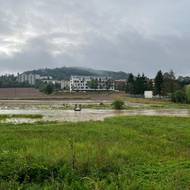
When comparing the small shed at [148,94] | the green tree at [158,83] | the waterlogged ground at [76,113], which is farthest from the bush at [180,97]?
the waterlogged ground at [76,113]

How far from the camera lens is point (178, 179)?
33.4 ft

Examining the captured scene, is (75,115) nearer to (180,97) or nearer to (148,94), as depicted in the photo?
(180,97)

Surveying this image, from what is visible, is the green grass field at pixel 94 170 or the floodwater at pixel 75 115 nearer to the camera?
the green grass field at pixel 94 170

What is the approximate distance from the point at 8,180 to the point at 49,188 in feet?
4.75

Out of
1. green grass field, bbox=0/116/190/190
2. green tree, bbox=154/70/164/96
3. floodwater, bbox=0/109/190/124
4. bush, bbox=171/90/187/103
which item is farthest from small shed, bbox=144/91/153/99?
green grass field, bbox=0/116/190/190

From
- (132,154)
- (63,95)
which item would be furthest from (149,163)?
(63,95)

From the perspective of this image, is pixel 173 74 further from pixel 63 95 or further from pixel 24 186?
pixel 24 186

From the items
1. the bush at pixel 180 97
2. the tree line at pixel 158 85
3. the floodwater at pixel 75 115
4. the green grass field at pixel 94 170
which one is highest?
the tree line at pixel 158 85

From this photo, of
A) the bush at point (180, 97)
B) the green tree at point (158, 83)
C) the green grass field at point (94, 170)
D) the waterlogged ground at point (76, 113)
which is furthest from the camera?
the green tree at point (158, 83)

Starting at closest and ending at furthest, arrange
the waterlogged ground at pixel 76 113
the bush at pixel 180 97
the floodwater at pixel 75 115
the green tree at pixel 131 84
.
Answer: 1. the floodwater at pixel 75 115
2. the waterlogged ground at pixel 76 113
3. the bush at pixel 180 97
4. the green tree at pixel 131 84

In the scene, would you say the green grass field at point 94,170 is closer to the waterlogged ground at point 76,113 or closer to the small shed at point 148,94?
the waterlogged ground at point 76,113

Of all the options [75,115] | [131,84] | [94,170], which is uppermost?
[131,84]

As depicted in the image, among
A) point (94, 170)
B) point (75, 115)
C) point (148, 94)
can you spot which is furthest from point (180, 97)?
point (94, 170)

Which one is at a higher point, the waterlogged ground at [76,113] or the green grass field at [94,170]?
the green grass field at [94,170]
